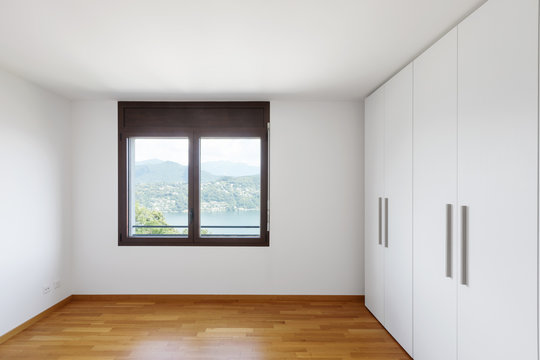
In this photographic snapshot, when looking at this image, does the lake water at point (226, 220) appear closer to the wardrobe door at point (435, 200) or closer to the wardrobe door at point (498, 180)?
the wardrobe door at point (435, 200)

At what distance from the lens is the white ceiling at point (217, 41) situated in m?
2.07

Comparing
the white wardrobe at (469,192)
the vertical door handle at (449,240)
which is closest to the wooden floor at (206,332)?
the white wardrobe at (469,192)

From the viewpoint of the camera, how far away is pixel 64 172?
4238 mm

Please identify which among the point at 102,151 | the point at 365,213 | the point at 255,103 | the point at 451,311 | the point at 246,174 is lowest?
the point at 451,311

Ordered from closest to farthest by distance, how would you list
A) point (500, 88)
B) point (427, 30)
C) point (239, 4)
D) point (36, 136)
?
point (500, 88), point (239, 4), point (427, 30), point (36, 136)

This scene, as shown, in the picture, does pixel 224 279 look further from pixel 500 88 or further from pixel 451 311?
pixel 500 88

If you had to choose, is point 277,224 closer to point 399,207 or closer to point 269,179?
point 269,179

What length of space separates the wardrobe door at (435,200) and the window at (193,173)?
6.88 feet

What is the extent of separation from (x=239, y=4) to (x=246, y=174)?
8.81 feet

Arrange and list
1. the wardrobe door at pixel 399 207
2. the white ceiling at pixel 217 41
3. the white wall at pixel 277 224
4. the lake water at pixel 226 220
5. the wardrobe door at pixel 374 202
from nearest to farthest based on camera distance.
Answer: the white ceiling at pixel 217 41, the wardrobe door at pixel 399 207, the wardrobe door at pixel 374 202, the white wall at pixel 277 224, the lake water at pixel 226 220

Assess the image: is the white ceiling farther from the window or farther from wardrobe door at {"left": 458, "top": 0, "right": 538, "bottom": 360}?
the window

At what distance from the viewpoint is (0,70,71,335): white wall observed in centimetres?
327

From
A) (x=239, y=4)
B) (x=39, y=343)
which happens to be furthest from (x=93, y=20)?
(x=39, y=343)

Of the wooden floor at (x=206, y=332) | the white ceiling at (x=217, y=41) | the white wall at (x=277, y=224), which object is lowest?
the wooden floor at (x=206, y=332)
